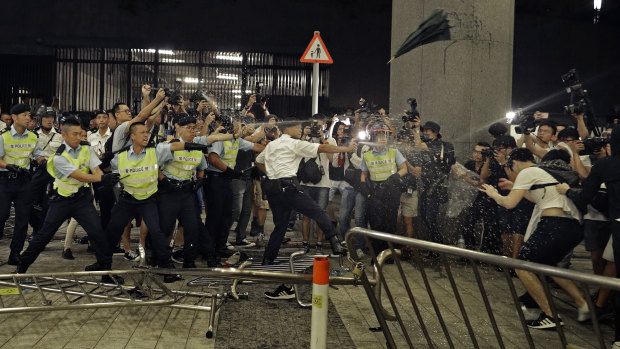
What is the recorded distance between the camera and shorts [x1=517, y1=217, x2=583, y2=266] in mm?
5707

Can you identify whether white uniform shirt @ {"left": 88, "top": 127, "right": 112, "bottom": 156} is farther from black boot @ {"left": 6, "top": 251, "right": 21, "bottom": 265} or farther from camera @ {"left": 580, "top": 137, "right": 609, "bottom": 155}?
camera @ {"left": 580, "top": 137, "right": 609, "bottom": 155}

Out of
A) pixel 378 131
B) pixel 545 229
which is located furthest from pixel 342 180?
pixel 545 229

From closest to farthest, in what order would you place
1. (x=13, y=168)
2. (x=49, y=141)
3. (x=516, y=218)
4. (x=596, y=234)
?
(x=596, y=234), (x=13, y=168), (x=516, y=218), (x=49, y=141)

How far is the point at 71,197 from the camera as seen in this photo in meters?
6.73

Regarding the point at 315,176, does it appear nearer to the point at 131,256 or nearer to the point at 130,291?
the point at 131,256

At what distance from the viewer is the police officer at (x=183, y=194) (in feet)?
23.6

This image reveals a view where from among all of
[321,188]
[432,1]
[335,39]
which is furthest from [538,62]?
[321,188]

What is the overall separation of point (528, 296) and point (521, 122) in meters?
3.20

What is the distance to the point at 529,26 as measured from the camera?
1959cm

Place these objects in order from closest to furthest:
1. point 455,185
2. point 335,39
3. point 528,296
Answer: point 528,296, point 455,185, point 335,39

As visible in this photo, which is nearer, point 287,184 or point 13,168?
point 287,184

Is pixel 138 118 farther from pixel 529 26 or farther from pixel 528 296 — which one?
pixel 529 26

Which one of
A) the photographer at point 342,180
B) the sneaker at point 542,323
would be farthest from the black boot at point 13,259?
the sneaker at point 542,323

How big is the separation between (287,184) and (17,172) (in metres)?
3.37
